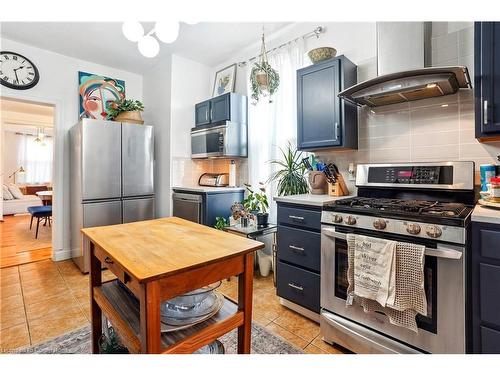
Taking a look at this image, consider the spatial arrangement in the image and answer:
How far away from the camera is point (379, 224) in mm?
1529

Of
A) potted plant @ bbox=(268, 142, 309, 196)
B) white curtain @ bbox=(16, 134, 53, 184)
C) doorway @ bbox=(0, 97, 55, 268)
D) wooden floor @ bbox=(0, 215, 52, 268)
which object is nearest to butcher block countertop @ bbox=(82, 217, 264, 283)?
potted plant @ bbox=(268, 142, 309, 196)

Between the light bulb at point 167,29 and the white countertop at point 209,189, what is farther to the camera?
the white countertop at point 209,189

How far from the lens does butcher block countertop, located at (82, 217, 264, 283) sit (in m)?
0.94

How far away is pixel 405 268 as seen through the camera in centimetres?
141

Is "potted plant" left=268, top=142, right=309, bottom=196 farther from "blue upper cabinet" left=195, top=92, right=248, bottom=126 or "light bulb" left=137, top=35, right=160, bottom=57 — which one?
"light bulb" left=137, top=35, right=160, bottom=57

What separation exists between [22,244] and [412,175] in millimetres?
5461

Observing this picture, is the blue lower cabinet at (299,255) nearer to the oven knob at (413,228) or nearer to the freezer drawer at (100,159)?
the oven knob at (413,228)

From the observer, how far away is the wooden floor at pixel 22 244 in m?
3.48

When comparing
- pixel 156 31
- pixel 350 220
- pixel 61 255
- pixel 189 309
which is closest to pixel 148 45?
pixel 156 31

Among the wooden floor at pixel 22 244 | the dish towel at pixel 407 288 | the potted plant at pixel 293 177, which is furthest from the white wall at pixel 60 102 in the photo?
the dish towel at pixel 407 288

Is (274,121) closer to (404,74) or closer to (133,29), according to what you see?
(404,74)
